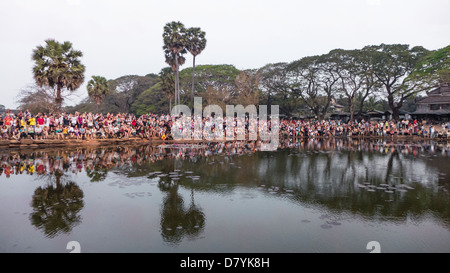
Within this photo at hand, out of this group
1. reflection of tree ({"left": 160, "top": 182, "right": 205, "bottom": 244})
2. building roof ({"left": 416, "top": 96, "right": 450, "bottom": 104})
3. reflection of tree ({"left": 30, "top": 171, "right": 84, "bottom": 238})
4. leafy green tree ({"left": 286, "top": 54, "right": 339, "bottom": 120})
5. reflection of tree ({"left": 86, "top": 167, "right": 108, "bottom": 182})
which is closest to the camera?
reflection of tree ({"left": 160, "top": 182, "right": 205, "bottom": 244})

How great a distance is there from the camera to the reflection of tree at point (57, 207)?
406 cm

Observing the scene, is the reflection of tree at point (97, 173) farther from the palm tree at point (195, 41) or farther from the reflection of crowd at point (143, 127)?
the palm tree at point (195, 41)

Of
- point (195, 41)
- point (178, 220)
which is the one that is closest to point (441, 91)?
point (195, 41)

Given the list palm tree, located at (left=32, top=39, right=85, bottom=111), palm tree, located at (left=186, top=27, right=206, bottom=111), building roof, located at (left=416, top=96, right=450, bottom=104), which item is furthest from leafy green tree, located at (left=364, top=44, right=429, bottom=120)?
palm tree, located at (left=32, top=39, right=85, bottom=111)

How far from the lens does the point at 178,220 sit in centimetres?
435

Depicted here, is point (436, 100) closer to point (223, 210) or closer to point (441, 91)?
point (441, 91)

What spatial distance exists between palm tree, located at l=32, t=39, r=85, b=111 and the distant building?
139 ft

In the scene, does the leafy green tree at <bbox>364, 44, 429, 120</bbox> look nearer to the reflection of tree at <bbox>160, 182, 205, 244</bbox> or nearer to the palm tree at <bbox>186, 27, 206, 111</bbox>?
the palm tree at <bbox>186, 27, 206, 111</bbox>

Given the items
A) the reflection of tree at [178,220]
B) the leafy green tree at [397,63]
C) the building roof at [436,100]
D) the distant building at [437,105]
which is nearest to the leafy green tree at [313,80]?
the leafy green tree at [397,63]

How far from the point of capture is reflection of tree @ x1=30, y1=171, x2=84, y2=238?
4.06 meters

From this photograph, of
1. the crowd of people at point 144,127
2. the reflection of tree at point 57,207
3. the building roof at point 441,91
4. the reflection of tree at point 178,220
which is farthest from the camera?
the building roof at point 441,91

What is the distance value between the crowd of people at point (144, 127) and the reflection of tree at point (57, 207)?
477 inches

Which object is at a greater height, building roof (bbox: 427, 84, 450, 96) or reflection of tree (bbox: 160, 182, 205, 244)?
→ building roof (bbox: 427, 84, 450, 96)
